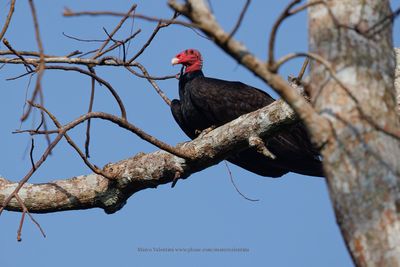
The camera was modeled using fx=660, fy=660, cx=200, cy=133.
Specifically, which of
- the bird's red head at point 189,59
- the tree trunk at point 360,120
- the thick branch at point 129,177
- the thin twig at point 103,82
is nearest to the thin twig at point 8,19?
the thin twig at point 103,82

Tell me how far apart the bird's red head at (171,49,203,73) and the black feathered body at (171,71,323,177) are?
0.66 metres

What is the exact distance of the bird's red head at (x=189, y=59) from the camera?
7509mm

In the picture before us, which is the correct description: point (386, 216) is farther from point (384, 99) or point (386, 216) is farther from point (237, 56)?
point (237, 56)

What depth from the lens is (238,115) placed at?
615 cm

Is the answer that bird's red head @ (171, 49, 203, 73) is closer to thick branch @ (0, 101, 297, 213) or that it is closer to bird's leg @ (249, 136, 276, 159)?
thick branch @ (0, 101, 297, 213)

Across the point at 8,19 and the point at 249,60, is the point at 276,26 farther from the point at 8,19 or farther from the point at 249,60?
the point at 8,19

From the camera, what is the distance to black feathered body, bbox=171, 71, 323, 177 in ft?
18.6

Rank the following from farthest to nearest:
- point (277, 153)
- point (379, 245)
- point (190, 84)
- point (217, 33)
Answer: point (190, 84) < point (277, 153) < point (217, 33) < point (379, 245)

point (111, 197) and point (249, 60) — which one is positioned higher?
point (111, 197)

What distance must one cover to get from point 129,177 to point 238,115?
1.67 metres

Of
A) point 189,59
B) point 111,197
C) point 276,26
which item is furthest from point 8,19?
point 189,59

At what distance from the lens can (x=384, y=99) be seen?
6.86ft

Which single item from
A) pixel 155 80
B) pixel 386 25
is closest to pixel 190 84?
pixel 155 80

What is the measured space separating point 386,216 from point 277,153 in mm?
3834
